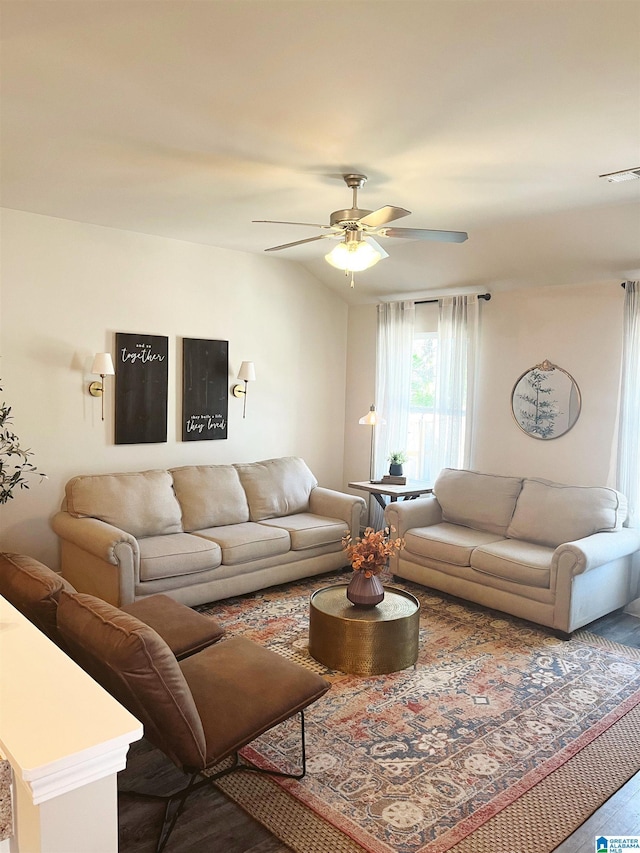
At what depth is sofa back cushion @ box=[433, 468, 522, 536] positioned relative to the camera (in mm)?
5000

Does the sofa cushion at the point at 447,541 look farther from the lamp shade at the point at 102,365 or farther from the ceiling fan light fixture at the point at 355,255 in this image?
the lamp shade at the point at 102,365

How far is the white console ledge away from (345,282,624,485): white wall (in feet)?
14.1

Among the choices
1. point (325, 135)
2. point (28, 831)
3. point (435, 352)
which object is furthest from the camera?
point (435, 352)

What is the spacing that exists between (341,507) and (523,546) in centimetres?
155

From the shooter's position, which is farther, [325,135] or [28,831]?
[325,135]

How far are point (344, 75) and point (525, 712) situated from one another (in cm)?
301

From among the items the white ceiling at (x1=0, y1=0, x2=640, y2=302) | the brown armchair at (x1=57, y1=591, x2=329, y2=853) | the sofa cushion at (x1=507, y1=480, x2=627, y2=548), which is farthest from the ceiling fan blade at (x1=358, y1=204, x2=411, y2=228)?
the sofa cushion at (x1=507, y1=480, x2=627, y2=548)

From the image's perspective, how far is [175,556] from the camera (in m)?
4.23

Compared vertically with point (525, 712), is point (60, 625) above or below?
above

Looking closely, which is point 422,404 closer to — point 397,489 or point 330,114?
point 397,489

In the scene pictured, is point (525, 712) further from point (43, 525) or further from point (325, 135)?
point (43, 525)

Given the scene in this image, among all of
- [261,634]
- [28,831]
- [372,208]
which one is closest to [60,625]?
[28,831]

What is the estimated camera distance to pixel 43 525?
4.64 m

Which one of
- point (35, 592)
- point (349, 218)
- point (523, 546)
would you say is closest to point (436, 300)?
point (523, 546)
